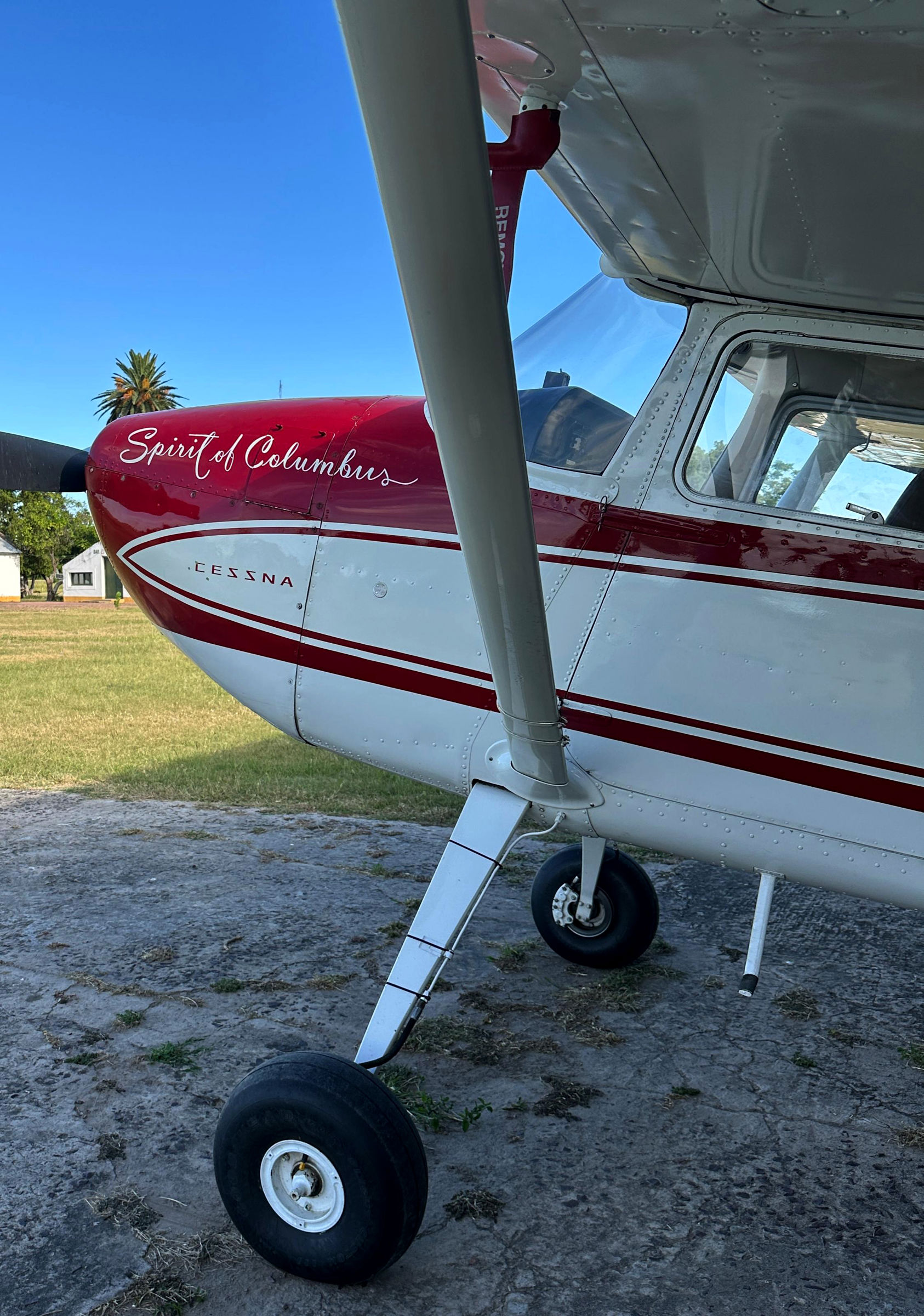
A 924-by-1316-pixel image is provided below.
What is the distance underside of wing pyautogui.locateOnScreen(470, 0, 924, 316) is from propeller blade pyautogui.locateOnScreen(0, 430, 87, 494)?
2.28 metres

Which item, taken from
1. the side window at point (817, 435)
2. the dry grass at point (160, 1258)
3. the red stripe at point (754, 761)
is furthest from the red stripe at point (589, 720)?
the dry grass at point (160, 1258)

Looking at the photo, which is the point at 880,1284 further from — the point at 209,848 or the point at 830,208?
the point at 209,848

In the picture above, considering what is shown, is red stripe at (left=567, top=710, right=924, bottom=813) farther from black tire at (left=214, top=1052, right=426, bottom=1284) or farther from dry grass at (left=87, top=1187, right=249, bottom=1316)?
dry grass at (left=87, top=1187, right=249, bottom=1316)

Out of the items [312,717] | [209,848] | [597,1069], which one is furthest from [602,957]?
[209,848]

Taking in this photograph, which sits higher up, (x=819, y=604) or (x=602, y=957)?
(x=819, y=604)

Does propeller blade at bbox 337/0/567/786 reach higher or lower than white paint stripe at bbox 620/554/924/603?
higher

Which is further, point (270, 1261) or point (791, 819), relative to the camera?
point (791, 819)

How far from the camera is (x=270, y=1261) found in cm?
228

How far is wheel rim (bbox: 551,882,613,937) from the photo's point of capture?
4.18 metres

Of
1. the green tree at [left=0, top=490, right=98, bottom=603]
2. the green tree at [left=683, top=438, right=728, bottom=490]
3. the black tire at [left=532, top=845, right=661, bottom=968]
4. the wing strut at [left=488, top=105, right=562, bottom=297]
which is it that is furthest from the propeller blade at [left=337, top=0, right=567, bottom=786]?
the green tree at [left=0, top=490, right=98, bottom=603]

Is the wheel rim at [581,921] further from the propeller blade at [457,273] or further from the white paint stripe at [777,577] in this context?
the propeller blade at [457,273]

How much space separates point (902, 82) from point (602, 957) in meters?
3.42

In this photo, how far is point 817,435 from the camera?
2586 mm

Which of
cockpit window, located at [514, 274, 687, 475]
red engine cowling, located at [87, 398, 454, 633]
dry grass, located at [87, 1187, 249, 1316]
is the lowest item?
dry grass, located at [87, 1187, 249, 1316]
